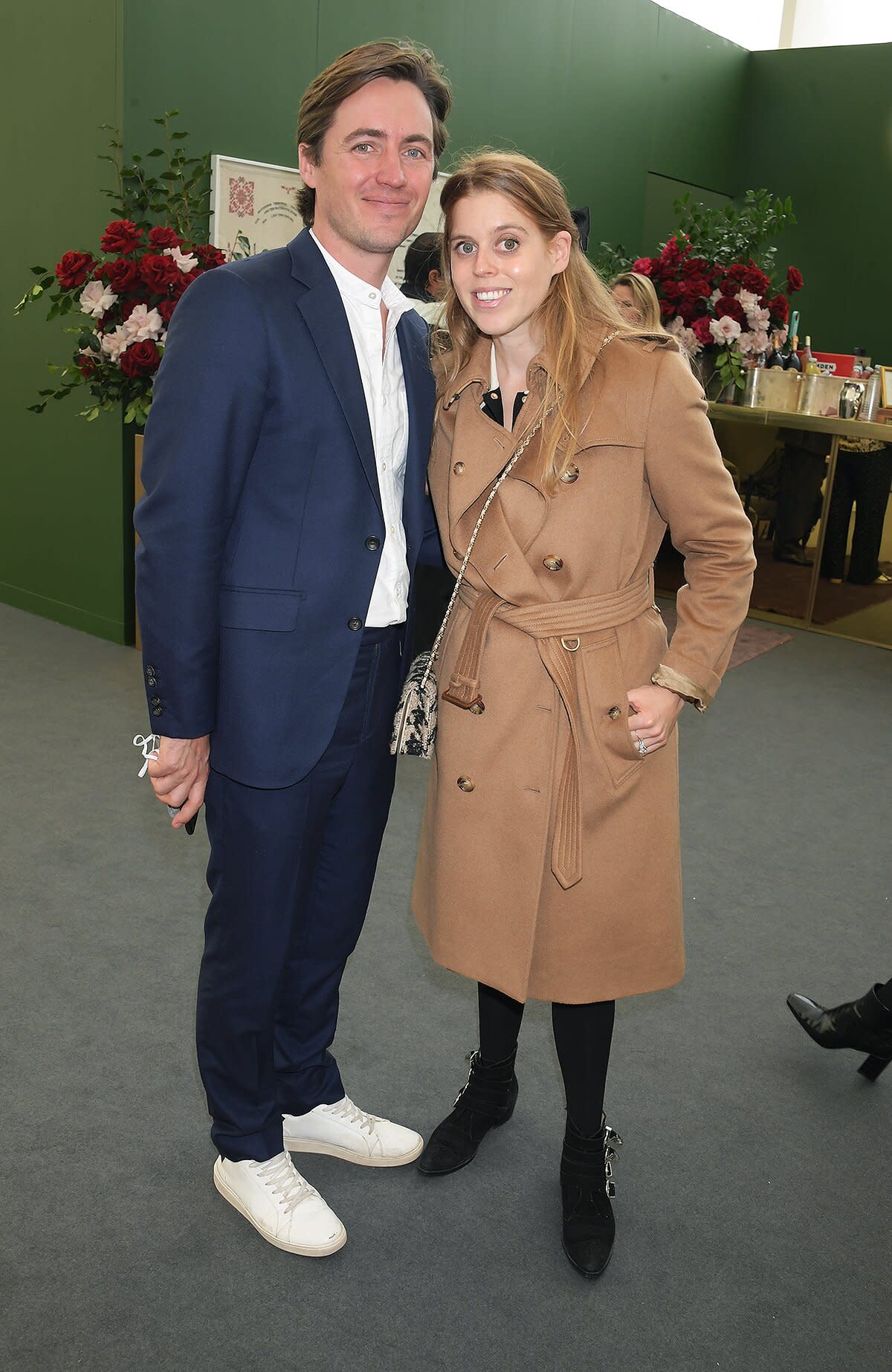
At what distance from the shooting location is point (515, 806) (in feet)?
5.62

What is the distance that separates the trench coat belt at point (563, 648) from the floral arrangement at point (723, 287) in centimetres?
371

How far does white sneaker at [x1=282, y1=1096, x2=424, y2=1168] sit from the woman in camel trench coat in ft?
1.06

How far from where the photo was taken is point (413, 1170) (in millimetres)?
2018

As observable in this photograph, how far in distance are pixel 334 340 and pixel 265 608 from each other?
379 millimetres

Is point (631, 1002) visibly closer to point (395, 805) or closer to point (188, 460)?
point (395, 805)

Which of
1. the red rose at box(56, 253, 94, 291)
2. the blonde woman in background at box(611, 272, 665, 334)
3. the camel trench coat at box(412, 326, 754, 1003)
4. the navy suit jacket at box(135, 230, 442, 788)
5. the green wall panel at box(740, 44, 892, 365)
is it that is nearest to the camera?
the navy suit jacket at box(135, 230, 442, 788)

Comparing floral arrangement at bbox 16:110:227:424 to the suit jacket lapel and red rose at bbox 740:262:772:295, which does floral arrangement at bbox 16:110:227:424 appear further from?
the suit jacket lapel

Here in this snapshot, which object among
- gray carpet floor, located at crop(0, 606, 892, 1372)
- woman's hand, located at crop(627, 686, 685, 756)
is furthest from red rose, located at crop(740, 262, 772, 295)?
woman's hand, located at crop(627, 686, 685, 756)

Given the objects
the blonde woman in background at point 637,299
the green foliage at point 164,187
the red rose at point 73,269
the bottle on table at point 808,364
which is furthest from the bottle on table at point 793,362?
the red rose at point 73,269

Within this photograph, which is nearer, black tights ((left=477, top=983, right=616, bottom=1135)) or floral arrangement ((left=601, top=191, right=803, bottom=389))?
black tights ((left=477, top=983, right=616, bottom=1135))

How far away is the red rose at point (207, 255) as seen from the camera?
13.4 feet

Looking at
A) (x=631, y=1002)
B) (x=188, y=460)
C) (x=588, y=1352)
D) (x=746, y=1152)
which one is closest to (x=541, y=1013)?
(x=631, y=1002)

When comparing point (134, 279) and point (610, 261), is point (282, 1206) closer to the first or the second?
point (134, 279)

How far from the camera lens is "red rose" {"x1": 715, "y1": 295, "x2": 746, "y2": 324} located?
5016 mm
